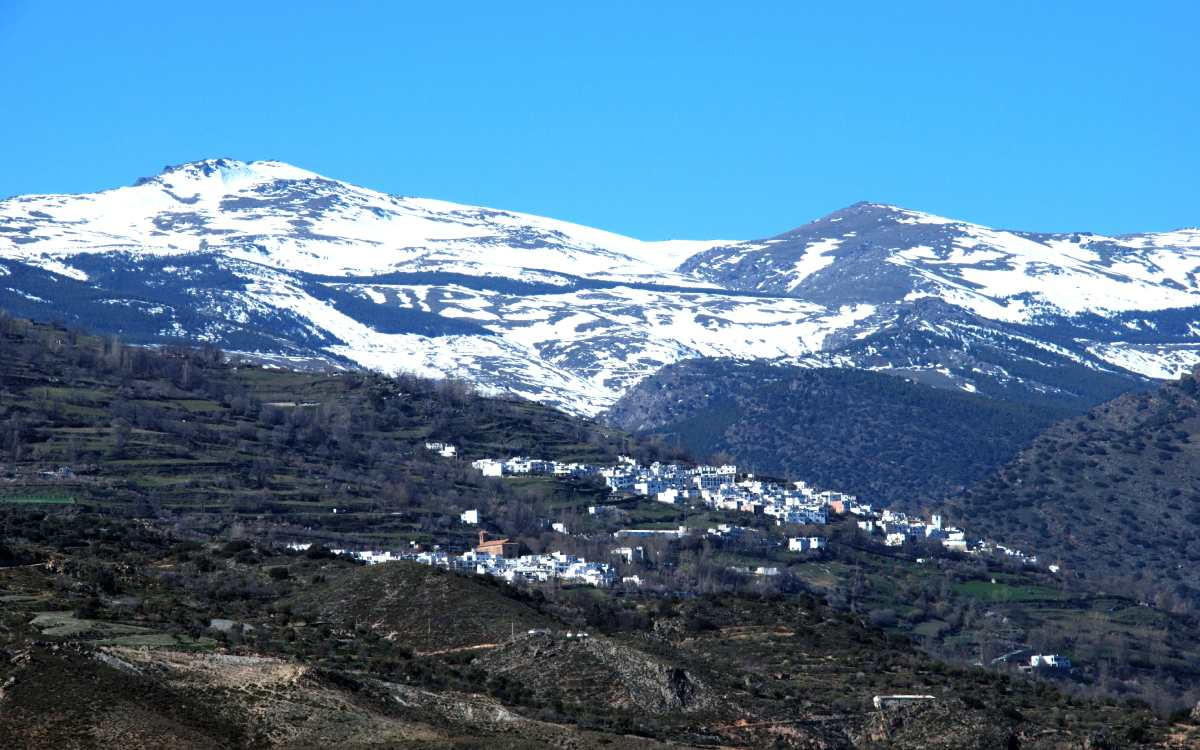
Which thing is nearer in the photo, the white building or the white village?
the white village

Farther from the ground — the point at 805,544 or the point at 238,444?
the point at 238,444

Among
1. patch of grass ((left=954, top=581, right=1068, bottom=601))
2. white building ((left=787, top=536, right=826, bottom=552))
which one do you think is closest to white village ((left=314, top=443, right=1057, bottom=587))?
white building ((left=787, top=536, right=826, bottom=552))

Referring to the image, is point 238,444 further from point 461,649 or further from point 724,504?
point 461,649

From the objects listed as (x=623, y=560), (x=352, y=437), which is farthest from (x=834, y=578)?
(x=352, y=437)

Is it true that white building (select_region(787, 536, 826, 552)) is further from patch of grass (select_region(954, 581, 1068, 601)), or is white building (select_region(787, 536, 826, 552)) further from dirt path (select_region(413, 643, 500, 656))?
dirt path (select_region(413, 643, 500, 656))

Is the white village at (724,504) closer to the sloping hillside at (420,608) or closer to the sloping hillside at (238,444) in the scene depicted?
the sloping hillside at (238,444)

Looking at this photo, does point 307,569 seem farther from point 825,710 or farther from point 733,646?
point 825,710

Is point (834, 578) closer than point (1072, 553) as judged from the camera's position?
Yes

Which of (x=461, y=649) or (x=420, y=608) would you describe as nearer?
(x=461, y=649)

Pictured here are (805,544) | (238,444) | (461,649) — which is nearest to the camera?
(461,649)

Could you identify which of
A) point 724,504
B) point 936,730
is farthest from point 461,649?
point 724,504

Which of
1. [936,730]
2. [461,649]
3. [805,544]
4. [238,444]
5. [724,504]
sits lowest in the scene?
[936,730]
